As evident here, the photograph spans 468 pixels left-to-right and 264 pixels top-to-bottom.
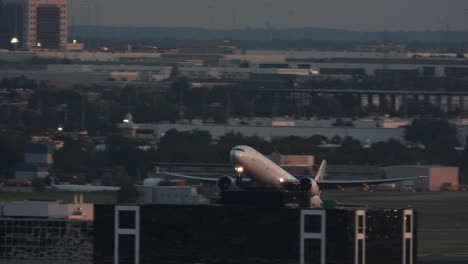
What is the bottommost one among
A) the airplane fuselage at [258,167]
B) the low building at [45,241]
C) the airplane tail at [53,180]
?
the airplane tail at [53,180]

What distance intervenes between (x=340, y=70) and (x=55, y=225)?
160 metres

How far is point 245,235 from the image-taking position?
1538 inches

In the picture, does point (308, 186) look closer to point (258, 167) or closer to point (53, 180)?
point (258, 167)

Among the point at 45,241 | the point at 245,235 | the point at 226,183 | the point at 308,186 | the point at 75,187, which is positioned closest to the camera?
the point at 245,235

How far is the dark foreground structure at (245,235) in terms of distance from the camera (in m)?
38.5

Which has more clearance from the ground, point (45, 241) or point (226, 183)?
point (226, 183)

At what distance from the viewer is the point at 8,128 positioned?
110312 millimetres

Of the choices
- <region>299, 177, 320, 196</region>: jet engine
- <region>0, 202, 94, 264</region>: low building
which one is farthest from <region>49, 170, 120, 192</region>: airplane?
<region>0, 202, 94, 264</region>: low building

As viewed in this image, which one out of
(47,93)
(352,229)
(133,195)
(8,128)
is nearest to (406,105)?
(47,93)

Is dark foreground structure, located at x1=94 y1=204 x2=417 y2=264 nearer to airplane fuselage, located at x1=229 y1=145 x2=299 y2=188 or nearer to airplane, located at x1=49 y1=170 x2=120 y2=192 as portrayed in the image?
A: airplane fuselage, located at x1=229 y1=145 x2=299 y2=188

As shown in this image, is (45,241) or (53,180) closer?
(45,241)

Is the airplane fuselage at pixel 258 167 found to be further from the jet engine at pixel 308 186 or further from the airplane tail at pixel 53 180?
the airplane tail at pixel 53 180

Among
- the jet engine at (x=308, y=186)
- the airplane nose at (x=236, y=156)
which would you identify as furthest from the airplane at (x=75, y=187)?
the jet engine at (x=308, y=186)

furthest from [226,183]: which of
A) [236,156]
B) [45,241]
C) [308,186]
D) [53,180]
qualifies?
[53,180]
